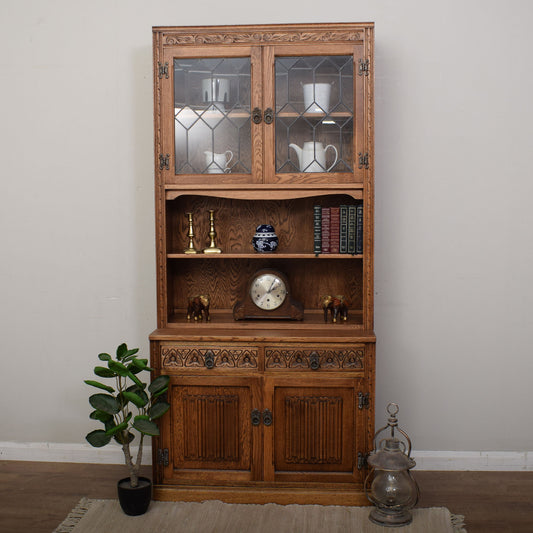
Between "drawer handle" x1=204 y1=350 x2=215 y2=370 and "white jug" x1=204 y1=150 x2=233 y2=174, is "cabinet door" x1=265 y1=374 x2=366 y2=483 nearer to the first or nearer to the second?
"drawer handle" x1=204 y1=350 x2=215 y2=370

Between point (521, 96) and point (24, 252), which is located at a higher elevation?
point (521, 96)

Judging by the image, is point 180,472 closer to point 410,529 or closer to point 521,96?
point 410,529

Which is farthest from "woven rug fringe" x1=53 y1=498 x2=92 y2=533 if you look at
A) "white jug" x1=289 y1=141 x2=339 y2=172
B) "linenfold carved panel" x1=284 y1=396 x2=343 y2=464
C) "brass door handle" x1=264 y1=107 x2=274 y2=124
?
"brass door handle" x1=264 y1=107 x2=274 y2=124

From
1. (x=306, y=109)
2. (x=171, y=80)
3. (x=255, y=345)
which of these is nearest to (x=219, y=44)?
(x=171, y=80)

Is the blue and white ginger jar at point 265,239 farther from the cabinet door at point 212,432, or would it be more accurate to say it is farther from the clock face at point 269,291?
the cabinet door at point 212,432

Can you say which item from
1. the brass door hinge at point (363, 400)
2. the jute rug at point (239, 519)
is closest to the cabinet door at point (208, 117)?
the brass door hinge at point (363, 400)

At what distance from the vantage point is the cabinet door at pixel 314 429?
282 centimetres

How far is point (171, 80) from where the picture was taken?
2898mm

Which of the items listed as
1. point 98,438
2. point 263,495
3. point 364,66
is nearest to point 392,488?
point 263,495

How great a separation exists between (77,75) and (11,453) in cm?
206

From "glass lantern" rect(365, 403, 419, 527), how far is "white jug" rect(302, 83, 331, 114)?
4.79 feet

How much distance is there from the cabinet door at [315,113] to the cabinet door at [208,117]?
9 centimetres

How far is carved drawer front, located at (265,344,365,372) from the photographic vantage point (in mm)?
2807

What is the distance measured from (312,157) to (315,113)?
0.66 ft
